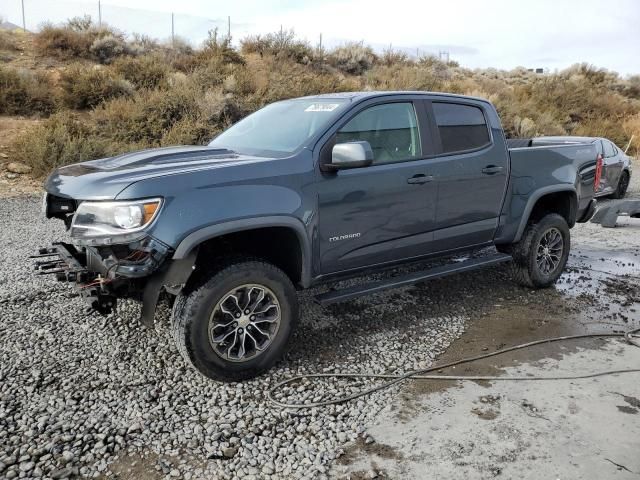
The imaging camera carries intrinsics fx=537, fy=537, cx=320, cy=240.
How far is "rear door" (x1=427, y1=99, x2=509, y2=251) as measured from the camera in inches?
183

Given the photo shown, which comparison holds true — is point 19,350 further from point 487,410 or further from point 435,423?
point 487,410

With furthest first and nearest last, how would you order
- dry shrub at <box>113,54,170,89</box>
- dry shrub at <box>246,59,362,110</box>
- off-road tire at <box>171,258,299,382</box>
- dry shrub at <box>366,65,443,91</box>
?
dry shrub at <box>366,65,443,91</box> < dry shrub at <box>246,59,362,110</box> < dry shrub at <box>113,54,170,89</box> < off-road tire at <box>171,258,299,382</box>

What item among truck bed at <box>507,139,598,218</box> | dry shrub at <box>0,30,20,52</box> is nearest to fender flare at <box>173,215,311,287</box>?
truck bed at <box>507,139,598,218</box>

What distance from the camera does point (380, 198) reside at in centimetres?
415

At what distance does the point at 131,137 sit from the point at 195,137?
1441 millimetres

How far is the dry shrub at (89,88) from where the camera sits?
1363cm

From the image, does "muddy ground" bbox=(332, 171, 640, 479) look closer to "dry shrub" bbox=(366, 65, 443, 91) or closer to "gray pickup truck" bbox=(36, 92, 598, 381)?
"gray pickup truck" bbox=(36, 92, 598, 381)

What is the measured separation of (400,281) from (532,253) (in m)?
1.90

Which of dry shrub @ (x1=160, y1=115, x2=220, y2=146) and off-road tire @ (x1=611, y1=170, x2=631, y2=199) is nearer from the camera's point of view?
dry shrub @ (x1=160, y1=115, x2=220, y2=146)

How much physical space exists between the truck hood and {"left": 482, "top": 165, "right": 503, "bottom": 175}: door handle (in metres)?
2.22

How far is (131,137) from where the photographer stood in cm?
1216

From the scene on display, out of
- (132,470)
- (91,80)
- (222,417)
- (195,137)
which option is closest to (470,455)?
(222,417)

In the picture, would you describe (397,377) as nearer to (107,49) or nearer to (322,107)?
(322,107)

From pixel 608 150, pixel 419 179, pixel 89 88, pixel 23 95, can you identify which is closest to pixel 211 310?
pixel 419 179
